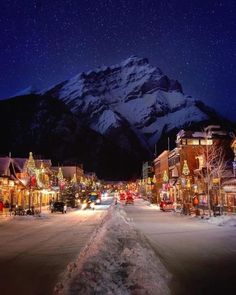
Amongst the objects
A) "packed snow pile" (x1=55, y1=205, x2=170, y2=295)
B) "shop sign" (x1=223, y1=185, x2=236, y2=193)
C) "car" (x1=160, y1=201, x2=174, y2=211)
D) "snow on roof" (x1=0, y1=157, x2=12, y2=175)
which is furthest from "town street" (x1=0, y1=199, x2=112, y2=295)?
"car" (x1=160, y1=201, x2=174, y2=211)

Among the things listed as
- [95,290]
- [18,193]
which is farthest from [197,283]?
[18,193]

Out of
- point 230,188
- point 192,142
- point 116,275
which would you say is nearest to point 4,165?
point 230,188

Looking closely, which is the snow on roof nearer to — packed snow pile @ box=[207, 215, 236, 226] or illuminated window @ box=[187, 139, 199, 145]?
packed snow pile @ box=[207, 215, 236, 226]

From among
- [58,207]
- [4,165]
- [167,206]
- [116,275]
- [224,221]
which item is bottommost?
[224,221]

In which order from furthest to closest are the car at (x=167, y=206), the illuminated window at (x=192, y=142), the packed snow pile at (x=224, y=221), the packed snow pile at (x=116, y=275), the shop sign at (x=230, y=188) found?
the illuminated window at (x=192, y=142) < the car at (x=167, y=206) < the shop sign at (x=230, y=188) < the packed snow pile at (x=224, y=221) < the packed snow pile at (x=116, y=275)

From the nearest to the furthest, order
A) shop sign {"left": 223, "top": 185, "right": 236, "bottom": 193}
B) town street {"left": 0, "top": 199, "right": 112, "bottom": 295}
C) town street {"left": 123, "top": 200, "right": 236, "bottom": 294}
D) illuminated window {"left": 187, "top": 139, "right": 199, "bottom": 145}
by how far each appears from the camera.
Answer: town street {"left": 123, "top": 200, "right": 236, "bottom": 294}
town street {"left": 0, "top": 199, "right": 112, "bottom": 295}
shop sign {"left": 223, "top": 185, "right": 236, "bottom": 193}
illuminated window {"left": 187, "top": 139, "right": 199, "bottom": 145}

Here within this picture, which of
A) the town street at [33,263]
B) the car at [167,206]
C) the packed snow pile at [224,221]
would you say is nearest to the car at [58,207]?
the car at [167,206]

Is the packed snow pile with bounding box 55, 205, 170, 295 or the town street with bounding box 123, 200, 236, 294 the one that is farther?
the town street with bounding box 123, 200, 236, 294

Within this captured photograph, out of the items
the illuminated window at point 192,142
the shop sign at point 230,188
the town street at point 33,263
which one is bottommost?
the town street at point 33,263

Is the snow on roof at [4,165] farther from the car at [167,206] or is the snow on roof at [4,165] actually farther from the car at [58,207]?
the car at [167,206]

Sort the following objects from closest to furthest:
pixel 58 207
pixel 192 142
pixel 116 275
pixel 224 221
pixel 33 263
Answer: pixel 116 275 < pixel 33 263 < pixel 224 221 < pixel 58 207 < pixel 192 142

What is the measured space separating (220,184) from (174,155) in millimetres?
39151

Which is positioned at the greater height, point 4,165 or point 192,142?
point 192,142

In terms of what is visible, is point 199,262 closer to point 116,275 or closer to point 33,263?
point 116,275
